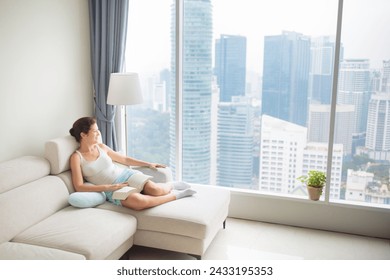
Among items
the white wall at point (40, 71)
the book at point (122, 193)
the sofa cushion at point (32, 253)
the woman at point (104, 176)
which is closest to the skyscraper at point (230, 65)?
the woman at point (104, 176)

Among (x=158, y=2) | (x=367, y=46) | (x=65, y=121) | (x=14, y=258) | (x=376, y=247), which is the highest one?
(x=158, y=2)

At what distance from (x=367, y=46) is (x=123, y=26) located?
233 cm

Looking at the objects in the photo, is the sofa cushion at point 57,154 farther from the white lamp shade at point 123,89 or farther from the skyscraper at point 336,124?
the skyscraper at point 336,124

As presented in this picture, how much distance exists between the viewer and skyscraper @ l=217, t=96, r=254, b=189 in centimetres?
439

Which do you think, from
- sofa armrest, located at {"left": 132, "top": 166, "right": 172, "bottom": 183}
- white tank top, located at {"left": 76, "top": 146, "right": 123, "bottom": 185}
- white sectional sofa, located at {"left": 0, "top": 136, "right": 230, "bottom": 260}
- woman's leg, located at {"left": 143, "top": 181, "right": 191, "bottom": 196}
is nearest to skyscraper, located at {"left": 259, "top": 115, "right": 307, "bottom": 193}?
white sectional sofa, located at {"left": 0, "top": 136, "right": 230, "bottom": 260}

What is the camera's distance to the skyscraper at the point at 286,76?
13.4 feet

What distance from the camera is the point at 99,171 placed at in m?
3.74

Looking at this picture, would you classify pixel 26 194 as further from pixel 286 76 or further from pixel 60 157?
pixel 286 76

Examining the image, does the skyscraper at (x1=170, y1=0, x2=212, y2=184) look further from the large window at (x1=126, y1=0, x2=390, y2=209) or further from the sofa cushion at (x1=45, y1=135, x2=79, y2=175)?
the sofa cushion at (x1=45, y1=135, x2=79, y2=175)

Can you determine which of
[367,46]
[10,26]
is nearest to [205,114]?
[367,46]

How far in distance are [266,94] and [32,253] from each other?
2.56m

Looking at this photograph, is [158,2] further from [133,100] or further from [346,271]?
[346,271]

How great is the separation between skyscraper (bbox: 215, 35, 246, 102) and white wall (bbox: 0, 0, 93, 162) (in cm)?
136

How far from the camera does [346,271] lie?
2260 millimetres
